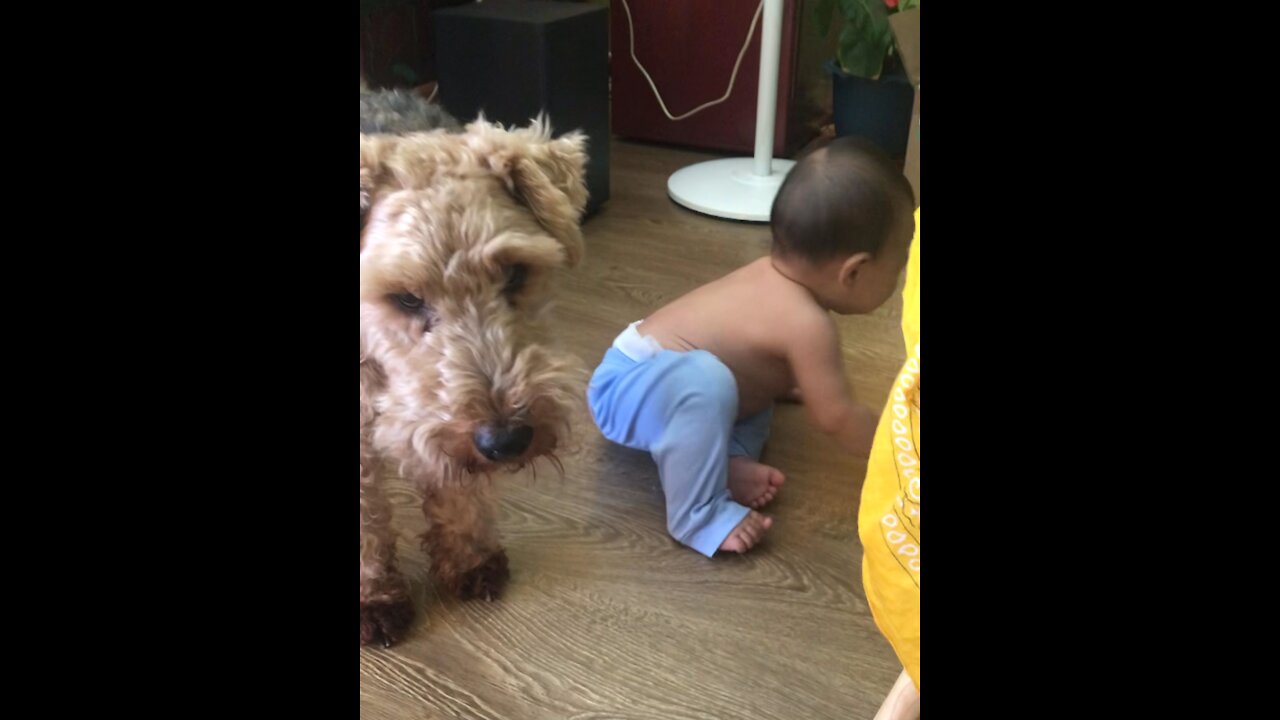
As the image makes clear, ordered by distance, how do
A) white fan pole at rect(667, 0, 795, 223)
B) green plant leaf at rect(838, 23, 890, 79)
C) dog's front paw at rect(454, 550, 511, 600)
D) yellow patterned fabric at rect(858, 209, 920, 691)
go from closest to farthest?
yellow patterned fabric at rect(858, 209, 920, 691), dog's front paw at rect(454, 550, 511, 600), white fan pole at rect(667, 0, 795, 223), green plant leaf at rect(838, 23, 890, 79)

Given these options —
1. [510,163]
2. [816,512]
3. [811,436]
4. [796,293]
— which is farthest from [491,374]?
[811,436]

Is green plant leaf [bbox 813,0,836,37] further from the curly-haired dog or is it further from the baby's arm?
the curly-haired dog

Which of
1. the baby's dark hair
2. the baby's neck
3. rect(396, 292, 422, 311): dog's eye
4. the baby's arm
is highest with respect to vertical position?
the baby's dark hair

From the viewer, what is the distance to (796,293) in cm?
105

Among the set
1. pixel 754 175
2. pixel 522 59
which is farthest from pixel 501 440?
pixel 754 175

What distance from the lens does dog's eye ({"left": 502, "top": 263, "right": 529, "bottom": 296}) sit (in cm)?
80

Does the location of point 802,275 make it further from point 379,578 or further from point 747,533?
point 379,578

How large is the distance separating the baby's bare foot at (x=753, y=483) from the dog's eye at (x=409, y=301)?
1.74ft

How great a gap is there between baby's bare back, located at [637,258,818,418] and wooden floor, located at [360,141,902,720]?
3 centimetres

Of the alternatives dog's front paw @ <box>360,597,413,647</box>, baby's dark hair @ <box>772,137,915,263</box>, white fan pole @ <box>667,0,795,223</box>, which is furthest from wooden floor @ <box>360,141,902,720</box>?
white fan pole @ <box>667,0,795,223</box>

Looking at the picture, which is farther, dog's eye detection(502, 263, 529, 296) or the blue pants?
the blue pants

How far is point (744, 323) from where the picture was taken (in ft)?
3.57
